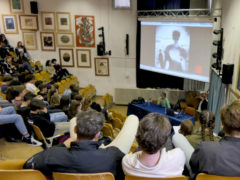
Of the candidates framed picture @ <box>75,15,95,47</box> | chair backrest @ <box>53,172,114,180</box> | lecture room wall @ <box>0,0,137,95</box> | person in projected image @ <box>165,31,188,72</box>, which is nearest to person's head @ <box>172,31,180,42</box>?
person in projected image @ <box>165,31,188,72</box>

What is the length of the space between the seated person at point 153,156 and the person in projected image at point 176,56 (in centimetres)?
576

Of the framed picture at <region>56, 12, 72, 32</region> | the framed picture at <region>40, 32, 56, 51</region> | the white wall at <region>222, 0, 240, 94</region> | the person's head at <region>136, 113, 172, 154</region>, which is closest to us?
the person's head at <region>136, 113, 172, 154</region>

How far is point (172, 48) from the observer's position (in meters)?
7.19

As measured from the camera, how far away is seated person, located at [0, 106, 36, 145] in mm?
3150

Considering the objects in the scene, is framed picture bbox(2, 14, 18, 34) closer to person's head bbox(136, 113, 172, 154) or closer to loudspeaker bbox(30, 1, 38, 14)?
loudspeaker bbox(30, 1, 38, 14)

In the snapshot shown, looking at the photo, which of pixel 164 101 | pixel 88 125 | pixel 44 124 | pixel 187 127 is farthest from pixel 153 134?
pixel 164 101

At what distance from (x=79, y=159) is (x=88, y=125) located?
0.24m

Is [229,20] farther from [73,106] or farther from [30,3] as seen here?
[30,3]

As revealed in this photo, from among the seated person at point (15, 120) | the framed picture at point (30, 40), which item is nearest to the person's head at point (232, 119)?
the seated person at point (15, 120)

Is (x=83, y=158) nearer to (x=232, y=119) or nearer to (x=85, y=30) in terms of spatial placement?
(x=232, y=119)

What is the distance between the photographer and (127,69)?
9281mm

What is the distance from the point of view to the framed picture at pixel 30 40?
9.97m

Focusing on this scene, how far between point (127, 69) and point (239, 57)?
211 inches

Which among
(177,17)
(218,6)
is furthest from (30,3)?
(218,6)
